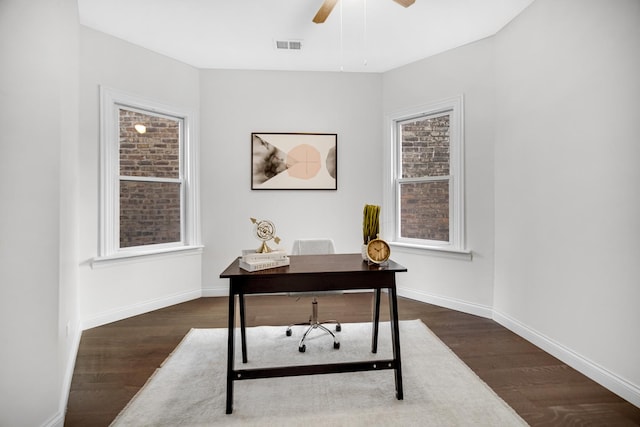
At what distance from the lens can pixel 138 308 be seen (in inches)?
139

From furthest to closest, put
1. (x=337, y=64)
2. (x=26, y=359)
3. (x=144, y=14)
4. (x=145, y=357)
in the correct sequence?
(x=337, y=64)
(x=144, y=14)
(x=145, y=357)
(x=26, y=359)

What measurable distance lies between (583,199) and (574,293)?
679 millimetres

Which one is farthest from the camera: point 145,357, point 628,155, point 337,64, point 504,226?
point 337,64

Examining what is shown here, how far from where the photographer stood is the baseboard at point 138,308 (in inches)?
125

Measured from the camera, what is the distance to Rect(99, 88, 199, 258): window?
3346 mm

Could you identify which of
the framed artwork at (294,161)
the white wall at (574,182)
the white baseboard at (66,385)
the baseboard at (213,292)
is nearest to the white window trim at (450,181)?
the white wall at (574,182)

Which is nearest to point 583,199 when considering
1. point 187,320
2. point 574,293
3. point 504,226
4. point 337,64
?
point 574,293

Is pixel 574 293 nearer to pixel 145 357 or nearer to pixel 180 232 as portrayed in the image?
pixel 145 357

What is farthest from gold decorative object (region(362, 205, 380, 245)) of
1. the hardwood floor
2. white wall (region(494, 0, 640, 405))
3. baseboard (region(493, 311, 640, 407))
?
baseboard (region(493, 311, 640, 407))

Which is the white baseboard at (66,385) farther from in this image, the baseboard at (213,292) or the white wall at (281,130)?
the white wall at (281,130)

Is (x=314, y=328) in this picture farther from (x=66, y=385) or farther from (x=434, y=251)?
(x=66, y=385)

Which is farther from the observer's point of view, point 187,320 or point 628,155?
point 187,320

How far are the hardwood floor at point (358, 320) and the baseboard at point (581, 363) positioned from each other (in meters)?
0.04

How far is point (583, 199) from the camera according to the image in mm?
2314
